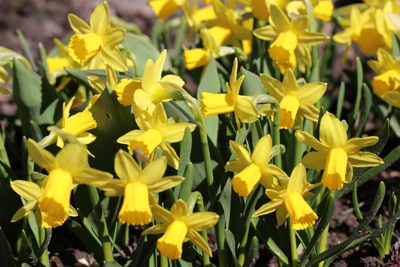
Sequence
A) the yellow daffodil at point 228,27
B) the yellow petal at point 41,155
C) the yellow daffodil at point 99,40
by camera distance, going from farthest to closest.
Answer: the yellow daffodil at point 228,27, the yellow daffodil at point 99,40, the yellow petal at point 41,155

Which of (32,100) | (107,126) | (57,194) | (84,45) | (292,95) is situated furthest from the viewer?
(32,100)

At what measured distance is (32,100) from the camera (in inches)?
84.7

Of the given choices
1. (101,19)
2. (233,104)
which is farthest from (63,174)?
(101,19)

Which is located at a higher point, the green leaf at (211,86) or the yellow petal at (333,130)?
the yellow petal at (333,130)

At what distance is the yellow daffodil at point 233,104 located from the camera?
5.45 ft

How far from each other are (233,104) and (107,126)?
0.38 metres

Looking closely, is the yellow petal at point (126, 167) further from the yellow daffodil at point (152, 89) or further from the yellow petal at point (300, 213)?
the yellow petal at point (300, 213)

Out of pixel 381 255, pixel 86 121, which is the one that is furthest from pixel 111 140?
pixel 381 255

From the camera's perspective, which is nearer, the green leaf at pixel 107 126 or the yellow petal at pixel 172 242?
the yellow petal at pixel 172 242

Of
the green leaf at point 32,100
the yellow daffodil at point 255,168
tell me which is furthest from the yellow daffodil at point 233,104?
the green leaf at point 32,100

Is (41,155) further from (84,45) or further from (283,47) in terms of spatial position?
(283,47)

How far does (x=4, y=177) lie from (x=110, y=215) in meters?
0.34

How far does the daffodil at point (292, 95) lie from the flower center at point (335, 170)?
0.56 ft

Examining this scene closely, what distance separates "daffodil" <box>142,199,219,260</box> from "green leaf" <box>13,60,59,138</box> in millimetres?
784
